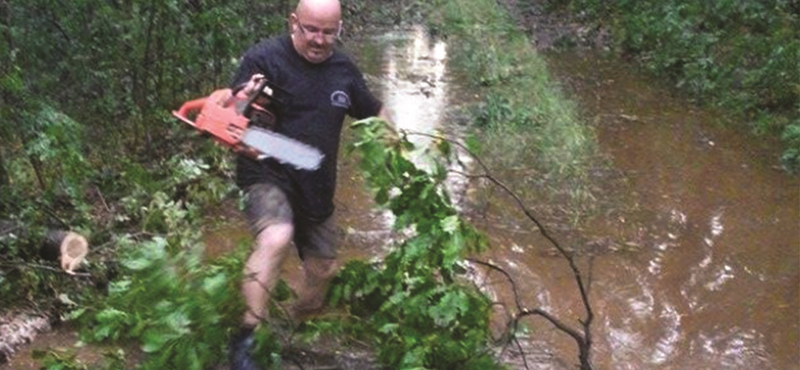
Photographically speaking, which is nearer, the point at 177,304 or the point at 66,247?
the point at 177,304

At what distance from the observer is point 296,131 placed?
14.3 feet

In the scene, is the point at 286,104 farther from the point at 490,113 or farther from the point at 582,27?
the point at 582,27

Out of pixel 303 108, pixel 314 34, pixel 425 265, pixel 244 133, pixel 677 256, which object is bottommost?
pixel 425 265

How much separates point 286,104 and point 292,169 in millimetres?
296

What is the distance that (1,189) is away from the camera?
19.7 feet

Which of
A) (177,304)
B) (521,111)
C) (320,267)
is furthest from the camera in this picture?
(521,111)

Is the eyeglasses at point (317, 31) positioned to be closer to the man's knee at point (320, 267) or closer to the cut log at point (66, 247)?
the man's knee at point (320, 267)

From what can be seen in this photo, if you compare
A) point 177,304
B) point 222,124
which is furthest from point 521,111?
point 177,304

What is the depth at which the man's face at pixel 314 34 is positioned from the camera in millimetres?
4242

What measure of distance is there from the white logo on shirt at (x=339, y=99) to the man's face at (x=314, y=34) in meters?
0.17

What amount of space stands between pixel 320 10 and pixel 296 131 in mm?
557

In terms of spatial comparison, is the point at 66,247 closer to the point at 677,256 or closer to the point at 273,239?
the point at 273,239

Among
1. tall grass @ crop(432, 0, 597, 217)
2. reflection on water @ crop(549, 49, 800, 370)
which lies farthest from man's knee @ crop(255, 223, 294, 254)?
tall grass @ crop(432, 0, 597, 217)

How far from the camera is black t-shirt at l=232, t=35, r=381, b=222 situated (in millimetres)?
4355
